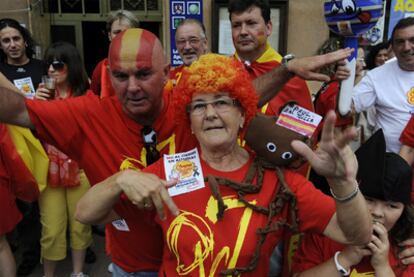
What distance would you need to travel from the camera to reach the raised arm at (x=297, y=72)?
6.67 ft

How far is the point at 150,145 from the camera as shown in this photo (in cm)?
195

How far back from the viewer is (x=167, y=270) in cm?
178

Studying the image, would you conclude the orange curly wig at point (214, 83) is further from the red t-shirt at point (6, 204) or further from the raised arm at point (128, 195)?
the red t-shirt at point (6, 204)

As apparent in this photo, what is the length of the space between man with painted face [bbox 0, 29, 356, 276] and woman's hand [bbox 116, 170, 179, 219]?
0.41 metres

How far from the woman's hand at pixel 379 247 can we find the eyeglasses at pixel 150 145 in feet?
3.29

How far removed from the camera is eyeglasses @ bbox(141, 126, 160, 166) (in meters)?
1.94

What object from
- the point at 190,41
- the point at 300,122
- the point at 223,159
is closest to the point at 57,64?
the point at 190,41

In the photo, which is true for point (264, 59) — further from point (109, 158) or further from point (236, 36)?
point (109, 158)

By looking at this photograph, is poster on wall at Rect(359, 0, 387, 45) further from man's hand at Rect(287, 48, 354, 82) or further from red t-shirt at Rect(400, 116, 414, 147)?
man's hand at Rect(287, 48, 354, 82)

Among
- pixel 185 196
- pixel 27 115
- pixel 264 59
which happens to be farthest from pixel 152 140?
pixel 264 59

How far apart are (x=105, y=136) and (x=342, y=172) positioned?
108cm

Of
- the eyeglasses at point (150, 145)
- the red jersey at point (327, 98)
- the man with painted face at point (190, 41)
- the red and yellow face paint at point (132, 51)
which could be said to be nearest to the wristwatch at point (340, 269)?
the eyeglasses at point (150, 145)

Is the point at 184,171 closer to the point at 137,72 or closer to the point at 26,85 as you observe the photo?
the point at 137,72

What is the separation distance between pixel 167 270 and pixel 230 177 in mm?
478
